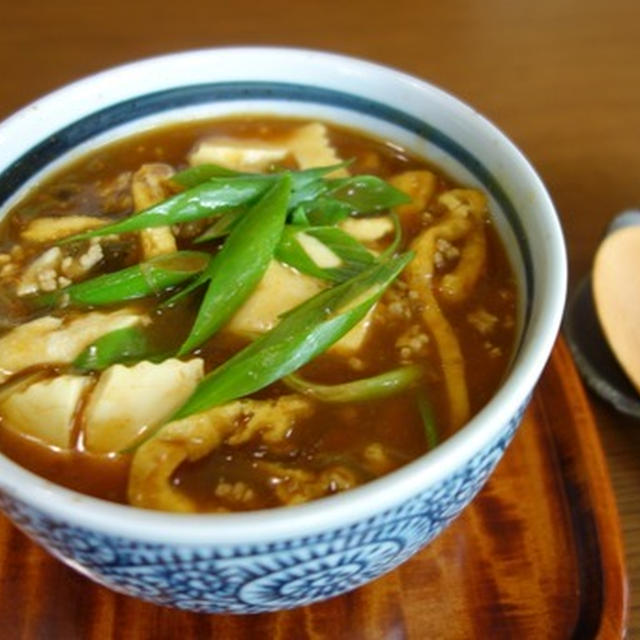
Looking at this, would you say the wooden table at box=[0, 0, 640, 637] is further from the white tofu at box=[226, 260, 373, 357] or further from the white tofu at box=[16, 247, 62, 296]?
the white tofu at box=[16, 247, 62, 296]

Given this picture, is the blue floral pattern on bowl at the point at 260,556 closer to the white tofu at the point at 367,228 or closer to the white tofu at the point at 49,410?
the white tofu at the point at 49,410

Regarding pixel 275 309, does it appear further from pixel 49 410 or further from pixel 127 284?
pixel 49 410

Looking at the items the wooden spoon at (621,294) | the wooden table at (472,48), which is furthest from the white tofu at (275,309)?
the wooden table at (472,48)

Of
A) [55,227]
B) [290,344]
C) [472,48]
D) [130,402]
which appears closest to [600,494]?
[290,344]

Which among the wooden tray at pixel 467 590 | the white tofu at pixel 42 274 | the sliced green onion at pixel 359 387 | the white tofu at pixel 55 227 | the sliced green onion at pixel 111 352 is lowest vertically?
the wooden tray at pixel 467 590

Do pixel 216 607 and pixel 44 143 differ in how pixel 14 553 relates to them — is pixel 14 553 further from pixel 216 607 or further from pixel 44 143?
pixel 44 143

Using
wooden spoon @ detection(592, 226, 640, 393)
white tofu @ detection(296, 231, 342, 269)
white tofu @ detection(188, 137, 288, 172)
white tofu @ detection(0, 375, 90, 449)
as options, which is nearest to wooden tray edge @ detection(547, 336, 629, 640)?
wooden spoon @ detection(592, 226, 640, 393)
